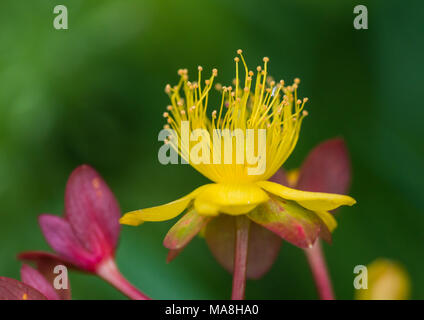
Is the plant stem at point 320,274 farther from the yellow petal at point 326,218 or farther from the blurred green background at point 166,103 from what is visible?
the blurred green background at point 166,103

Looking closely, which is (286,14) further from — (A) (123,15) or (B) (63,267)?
(B) (63,267)

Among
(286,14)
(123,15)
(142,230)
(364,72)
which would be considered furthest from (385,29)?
(142,230)

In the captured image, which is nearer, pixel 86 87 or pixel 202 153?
pixel 202 153

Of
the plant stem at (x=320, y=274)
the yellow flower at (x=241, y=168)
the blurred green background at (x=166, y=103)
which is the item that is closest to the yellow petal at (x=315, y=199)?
the yellow flower at (x=241, y=168)

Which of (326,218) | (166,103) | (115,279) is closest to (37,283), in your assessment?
(115,279)

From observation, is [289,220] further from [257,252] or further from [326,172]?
[326,172]

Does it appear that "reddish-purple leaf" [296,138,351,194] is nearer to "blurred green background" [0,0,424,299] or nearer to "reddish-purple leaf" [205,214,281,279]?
"reddish-purple leaf" [205,214,281,279]

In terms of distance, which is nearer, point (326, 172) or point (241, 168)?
point (241, 168)
